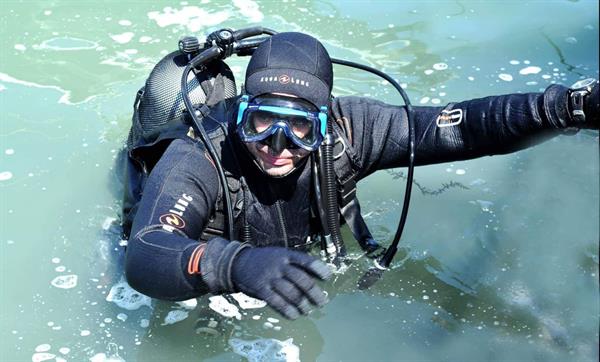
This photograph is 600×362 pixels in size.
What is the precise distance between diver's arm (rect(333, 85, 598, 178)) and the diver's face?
46 cm

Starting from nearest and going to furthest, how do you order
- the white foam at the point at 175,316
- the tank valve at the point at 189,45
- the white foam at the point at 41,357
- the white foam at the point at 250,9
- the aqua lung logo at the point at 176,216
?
the aqua lung logo at the point at 176,216 < the white foam at the point at 41,357 < the tank valve at the point at 189,45 < the white foam at the point at 175,316 < the white foam at the point at 250,9

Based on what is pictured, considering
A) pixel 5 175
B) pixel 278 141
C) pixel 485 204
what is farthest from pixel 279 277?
pixel 5 175

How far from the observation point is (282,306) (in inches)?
84.3

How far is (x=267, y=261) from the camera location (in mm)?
2201

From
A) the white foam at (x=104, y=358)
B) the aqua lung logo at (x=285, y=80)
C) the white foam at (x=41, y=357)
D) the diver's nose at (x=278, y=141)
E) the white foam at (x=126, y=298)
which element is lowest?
the white foam at (x=104, y=358)

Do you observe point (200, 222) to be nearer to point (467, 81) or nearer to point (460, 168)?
point (460, 168)

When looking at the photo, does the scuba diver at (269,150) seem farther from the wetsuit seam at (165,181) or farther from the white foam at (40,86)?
the white foam at (40,86)

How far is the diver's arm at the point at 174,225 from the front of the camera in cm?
247

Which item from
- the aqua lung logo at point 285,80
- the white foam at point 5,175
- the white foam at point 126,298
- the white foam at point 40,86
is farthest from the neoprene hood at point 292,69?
the white foam at point 40,86

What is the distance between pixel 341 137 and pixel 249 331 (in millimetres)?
983

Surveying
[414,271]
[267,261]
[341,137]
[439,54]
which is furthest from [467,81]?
[267,261]

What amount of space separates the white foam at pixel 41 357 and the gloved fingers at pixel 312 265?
1.67 metres

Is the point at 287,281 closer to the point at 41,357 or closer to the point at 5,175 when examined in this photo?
the point at 41,357

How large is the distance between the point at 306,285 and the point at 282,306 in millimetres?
90
